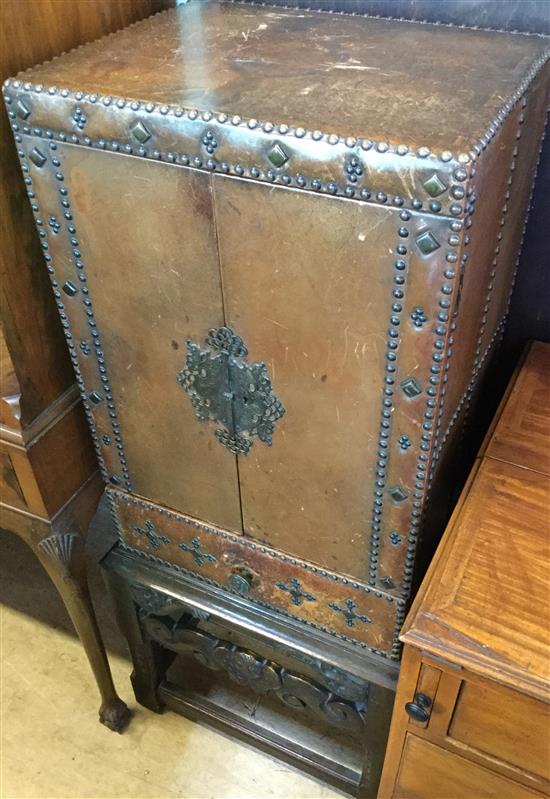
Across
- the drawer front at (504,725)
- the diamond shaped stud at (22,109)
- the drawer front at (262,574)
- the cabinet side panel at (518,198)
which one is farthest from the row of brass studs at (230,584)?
the diamond shaped stud at (22,109)

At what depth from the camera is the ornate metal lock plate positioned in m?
0.89

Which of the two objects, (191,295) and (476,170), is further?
(191,295)

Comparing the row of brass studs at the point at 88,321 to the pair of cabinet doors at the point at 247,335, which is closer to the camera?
the pair of cabinet doors at the point at 247,335

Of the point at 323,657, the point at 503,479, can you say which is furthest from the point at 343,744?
the point at 503,479

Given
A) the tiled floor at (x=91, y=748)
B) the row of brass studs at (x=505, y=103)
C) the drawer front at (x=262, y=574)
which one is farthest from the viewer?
the tiled floor at (x=91, y=748)

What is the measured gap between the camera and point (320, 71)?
2.70ft

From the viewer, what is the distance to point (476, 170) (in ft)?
2.14

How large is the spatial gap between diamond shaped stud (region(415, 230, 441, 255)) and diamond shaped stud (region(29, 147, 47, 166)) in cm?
46

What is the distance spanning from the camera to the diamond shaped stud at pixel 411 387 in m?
0.78

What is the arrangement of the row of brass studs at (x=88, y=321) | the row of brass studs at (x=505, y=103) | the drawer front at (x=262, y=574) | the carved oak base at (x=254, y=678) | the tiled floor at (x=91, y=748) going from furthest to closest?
the tiled floor at (x=91, y=748) → the carved oak base at (x=254, y=678) → the drawer front at (x=262, y=574) → the row of brass studs at (x=88, y=321) → the row of brass studs at (x=505, y=103)

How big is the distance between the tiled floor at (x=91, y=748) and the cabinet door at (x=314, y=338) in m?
0.70

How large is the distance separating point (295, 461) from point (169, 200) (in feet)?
1.22

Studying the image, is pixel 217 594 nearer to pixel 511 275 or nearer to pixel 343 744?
pixel 343 744

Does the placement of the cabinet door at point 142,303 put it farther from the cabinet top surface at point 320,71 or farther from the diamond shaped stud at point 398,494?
the diamond shaped stud at point 398,494
